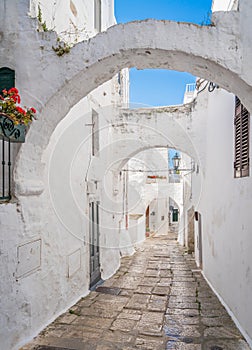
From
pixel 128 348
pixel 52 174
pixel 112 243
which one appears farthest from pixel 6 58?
pixel 112 243

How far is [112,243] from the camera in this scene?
28.2ft

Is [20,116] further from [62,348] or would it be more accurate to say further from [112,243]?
[112,243]

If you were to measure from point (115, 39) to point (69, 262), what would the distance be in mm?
3541

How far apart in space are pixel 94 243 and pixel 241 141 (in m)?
3.94

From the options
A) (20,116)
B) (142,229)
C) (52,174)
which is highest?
(20,116)

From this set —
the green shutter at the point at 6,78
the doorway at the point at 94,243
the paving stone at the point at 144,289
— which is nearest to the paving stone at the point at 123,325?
the paving stone at the point at 144,289

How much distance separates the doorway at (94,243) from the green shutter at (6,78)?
3520mm

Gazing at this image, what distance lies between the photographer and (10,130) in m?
3.20

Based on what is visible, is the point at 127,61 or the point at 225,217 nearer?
the point at 127,61

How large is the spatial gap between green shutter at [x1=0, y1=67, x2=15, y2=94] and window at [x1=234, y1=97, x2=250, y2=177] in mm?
3057

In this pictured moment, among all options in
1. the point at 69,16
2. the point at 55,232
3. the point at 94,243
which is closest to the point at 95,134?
the point at 94,243

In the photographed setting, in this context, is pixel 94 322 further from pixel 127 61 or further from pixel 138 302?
pixel 127 61

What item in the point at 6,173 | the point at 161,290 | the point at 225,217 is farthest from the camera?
the point at 161,290

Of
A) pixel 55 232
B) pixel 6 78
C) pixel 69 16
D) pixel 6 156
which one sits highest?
pixel 69 16
